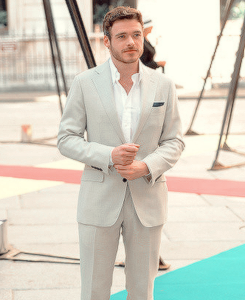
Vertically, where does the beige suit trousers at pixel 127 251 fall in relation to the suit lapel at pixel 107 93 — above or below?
below

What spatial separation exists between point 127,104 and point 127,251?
71cm

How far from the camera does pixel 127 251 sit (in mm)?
2828

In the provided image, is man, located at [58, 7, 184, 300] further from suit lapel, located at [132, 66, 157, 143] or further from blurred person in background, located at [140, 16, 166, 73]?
blurred person in background, located at [140, 16, 166, 73]

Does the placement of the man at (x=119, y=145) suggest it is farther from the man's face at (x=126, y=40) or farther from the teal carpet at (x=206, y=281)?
the teal carpet at (x=206, y=281)

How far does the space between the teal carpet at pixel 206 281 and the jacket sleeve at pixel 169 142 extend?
1293 mm

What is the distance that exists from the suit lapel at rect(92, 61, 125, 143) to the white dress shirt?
3 cm

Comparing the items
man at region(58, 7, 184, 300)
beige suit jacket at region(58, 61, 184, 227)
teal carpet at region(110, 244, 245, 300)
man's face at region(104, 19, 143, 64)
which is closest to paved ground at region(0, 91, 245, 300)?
teal carpet at region(110, 244, 245, 300)

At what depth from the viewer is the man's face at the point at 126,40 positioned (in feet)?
8.48

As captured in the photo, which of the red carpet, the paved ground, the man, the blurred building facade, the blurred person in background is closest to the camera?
the man

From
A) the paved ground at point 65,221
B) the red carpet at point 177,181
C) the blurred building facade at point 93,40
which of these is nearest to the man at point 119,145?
the paved ground at point 65,221

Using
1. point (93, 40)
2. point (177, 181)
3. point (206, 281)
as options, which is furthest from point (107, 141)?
point (93, 40)

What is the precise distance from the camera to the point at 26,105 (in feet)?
54.0

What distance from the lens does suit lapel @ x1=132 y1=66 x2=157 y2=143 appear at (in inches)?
105

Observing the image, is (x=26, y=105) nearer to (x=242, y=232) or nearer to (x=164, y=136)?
(x=242, y=232)
